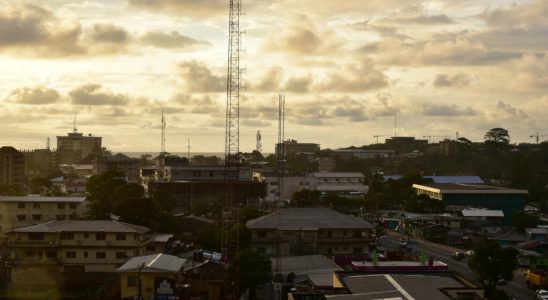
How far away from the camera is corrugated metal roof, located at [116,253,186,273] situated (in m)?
18.6

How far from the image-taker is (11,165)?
63.7 m

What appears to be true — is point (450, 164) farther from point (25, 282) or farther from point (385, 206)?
point (25, 282)

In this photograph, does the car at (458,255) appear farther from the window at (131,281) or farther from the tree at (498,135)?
the tree at (498,135)

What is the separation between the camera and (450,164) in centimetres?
8350

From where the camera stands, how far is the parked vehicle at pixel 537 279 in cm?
2105

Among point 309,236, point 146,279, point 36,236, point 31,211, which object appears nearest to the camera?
point 146,279

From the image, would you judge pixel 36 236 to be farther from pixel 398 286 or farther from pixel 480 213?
pixel 480 213

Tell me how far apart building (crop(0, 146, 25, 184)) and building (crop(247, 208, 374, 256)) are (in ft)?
139

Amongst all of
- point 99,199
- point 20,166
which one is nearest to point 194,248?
point 99,199

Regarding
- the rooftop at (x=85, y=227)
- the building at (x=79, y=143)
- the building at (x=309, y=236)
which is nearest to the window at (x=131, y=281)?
the rooftop at (x=85, y=227)

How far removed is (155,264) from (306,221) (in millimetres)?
9147

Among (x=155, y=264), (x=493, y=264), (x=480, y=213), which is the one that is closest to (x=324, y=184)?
(x=480, y=213)

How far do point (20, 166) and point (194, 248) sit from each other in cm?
4300

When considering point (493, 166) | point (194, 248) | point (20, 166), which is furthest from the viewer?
point (493, 166)
